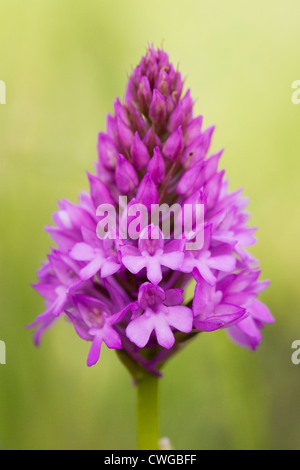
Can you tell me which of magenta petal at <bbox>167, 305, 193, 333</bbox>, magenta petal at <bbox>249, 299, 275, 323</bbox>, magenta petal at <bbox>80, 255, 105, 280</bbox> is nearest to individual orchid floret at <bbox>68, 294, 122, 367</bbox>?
magenta petal at <bbox>80, 255, 105, 280</bbox>

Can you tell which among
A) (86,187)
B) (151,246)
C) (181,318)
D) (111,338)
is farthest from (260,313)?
(86,187)

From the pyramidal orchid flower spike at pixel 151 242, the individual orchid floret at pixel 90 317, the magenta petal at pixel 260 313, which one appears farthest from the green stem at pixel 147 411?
the magenta petal at pixel 260 313

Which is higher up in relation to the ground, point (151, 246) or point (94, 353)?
point (151, 246)

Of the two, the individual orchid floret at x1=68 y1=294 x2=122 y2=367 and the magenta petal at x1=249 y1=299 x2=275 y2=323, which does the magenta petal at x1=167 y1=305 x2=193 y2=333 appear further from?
the magenta petal at x1=249 y1=299 x2=275 y2=323

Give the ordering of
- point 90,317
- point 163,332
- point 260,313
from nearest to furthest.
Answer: point 163,332 < point 90,317 < point 260,313

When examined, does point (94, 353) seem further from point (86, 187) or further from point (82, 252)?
point (86, 187)

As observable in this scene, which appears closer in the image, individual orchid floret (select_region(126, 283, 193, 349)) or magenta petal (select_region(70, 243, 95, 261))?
individual orchid floret (select_region(126, 283, 193, 349))

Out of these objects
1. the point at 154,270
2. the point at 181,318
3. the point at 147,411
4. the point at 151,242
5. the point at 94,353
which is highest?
the point at 151,242
